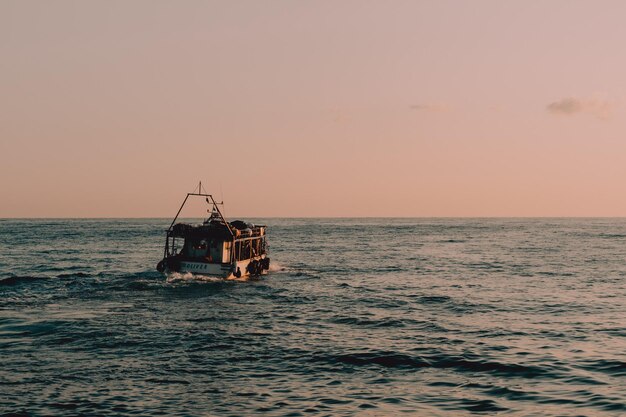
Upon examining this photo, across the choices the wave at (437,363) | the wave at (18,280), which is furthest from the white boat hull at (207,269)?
the wave at (437,363)

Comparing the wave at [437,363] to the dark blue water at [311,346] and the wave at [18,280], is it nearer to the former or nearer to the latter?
the dark blue water at [311,346]

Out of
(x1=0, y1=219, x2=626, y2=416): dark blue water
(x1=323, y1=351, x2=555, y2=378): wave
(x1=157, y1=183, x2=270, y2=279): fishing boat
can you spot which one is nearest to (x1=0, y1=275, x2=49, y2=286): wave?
(x1=0, y1=219, x2=626, y2=416): dark blue water

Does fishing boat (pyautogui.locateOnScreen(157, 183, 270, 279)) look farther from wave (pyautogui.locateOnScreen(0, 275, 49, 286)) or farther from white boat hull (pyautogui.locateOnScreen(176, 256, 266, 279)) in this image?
wave (pyautogui.locateOnScreen(0, 275, 49, 286))

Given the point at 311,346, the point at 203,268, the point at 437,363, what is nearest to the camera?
the point at 437,363

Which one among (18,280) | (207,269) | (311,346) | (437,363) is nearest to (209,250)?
(207,269)

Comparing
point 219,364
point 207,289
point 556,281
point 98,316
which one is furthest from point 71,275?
point 556,281

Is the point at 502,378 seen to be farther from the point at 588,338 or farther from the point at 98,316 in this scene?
the point at 98,316

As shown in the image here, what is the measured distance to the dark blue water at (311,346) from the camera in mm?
17984

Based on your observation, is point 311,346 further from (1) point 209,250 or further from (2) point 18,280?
(2) point 18,280

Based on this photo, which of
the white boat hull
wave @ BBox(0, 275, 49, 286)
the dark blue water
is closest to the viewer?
the dark blue water

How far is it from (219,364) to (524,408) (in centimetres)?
1004

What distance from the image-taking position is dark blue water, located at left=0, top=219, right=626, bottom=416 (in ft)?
59.0

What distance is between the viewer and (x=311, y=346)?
25.1m

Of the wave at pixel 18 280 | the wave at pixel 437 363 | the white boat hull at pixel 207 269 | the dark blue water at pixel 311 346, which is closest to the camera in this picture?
the dark blue water at pixel 311 346
